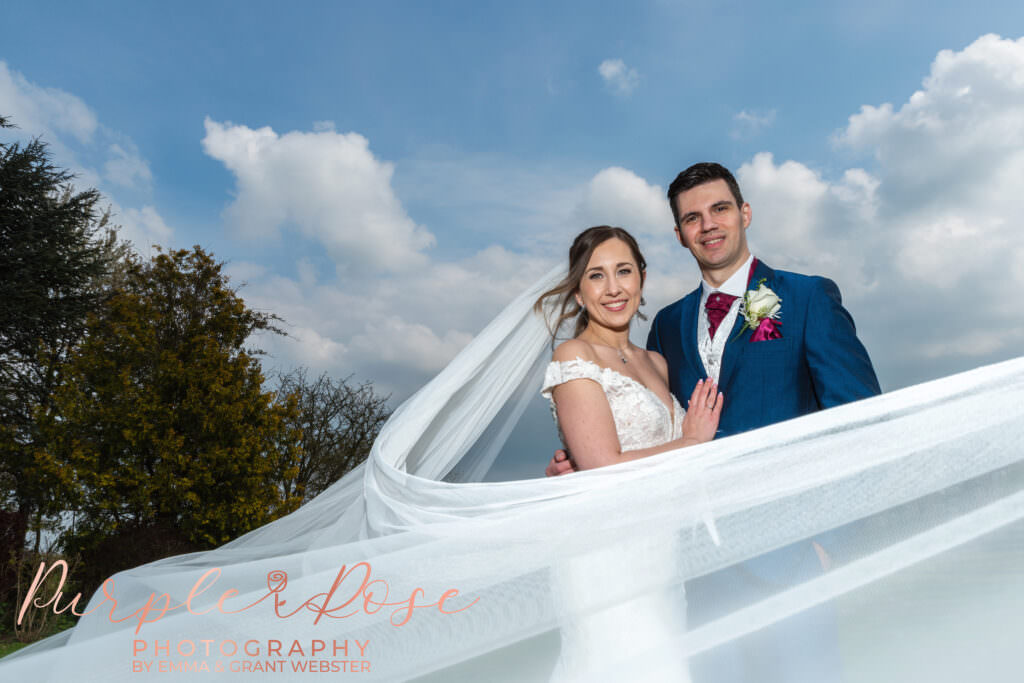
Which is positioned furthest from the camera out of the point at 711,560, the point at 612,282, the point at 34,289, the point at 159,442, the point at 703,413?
the point at 34,289

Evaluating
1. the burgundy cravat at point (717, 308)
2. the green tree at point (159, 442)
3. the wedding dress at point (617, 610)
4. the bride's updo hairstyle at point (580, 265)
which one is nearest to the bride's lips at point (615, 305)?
the bride's updo hairstyle at point (580, 265)

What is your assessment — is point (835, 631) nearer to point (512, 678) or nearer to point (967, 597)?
point (967, 597)

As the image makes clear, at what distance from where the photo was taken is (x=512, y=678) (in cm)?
183

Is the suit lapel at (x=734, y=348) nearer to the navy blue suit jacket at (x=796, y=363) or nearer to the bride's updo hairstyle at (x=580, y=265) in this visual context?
the navy blue suit jacket at (x=796, y=363)

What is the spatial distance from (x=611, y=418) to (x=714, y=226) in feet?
2.99

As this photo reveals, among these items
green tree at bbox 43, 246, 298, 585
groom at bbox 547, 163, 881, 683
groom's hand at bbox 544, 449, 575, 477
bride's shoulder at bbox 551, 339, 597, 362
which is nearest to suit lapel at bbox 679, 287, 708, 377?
groom at bbox 547, 163, 881, 683

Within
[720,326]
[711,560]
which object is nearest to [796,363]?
[720,326]

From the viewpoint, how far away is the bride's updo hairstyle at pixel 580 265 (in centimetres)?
321

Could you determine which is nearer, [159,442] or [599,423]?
[599,423]

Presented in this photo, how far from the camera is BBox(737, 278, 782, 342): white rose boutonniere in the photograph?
9.09 feet

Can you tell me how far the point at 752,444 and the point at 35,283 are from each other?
66.8 ft

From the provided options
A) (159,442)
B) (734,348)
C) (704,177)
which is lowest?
(734,348)

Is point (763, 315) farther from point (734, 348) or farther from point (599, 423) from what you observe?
point (599, 423)

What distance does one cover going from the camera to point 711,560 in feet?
5.74
